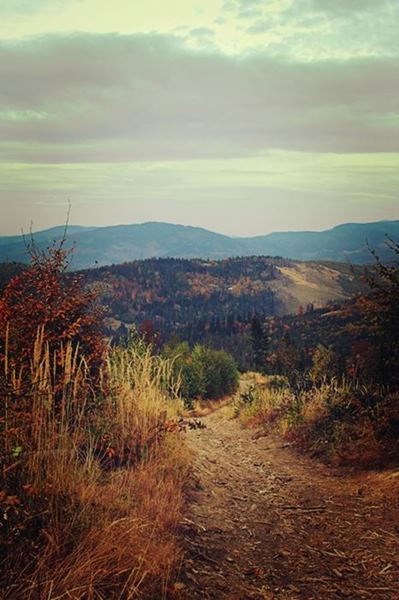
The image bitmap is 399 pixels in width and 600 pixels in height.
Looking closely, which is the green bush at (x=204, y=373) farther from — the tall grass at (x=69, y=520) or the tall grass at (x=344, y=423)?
the tall grass at (x=69, y=520)

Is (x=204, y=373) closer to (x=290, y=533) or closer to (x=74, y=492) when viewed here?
(x=290, y=533)

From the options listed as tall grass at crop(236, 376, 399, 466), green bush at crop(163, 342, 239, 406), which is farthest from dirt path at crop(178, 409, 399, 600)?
green bush at crop(163, 342, 239, 406)

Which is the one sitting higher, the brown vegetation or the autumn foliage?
the autumn foliage

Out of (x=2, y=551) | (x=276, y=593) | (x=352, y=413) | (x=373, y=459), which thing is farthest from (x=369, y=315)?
(x=2, y=551)

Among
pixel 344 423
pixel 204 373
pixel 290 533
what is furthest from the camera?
pixel 204 373

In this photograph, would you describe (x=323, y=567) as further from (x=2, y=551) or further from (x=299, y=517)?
(x=2, y=551)

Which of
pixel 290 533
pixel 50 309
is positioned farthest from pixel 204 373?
pixel 290 533

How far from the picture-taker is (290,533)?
15.9 ft

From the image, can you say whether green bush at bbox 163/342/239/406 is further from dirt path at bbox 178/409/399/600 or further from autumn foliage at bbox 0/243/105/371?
dirt path at bbox 178/409/399/600

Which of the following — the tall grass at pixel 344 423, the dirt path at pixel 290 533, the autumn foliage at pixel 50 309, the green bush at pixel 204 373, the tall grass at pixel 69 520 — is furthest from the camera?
the green bush at pixel 204 373

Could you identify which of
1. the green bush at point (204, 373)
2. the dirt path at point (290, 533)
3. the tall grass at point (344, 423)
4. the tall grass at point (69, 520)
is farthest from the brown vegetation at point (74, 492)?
the green bush at point (204, 373)

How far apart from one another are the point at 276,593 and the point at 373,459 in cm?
406

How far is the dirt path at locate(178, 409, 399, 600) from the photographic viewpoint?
12.1ft

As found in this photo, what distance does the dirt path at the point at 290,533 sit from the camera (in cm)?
367
